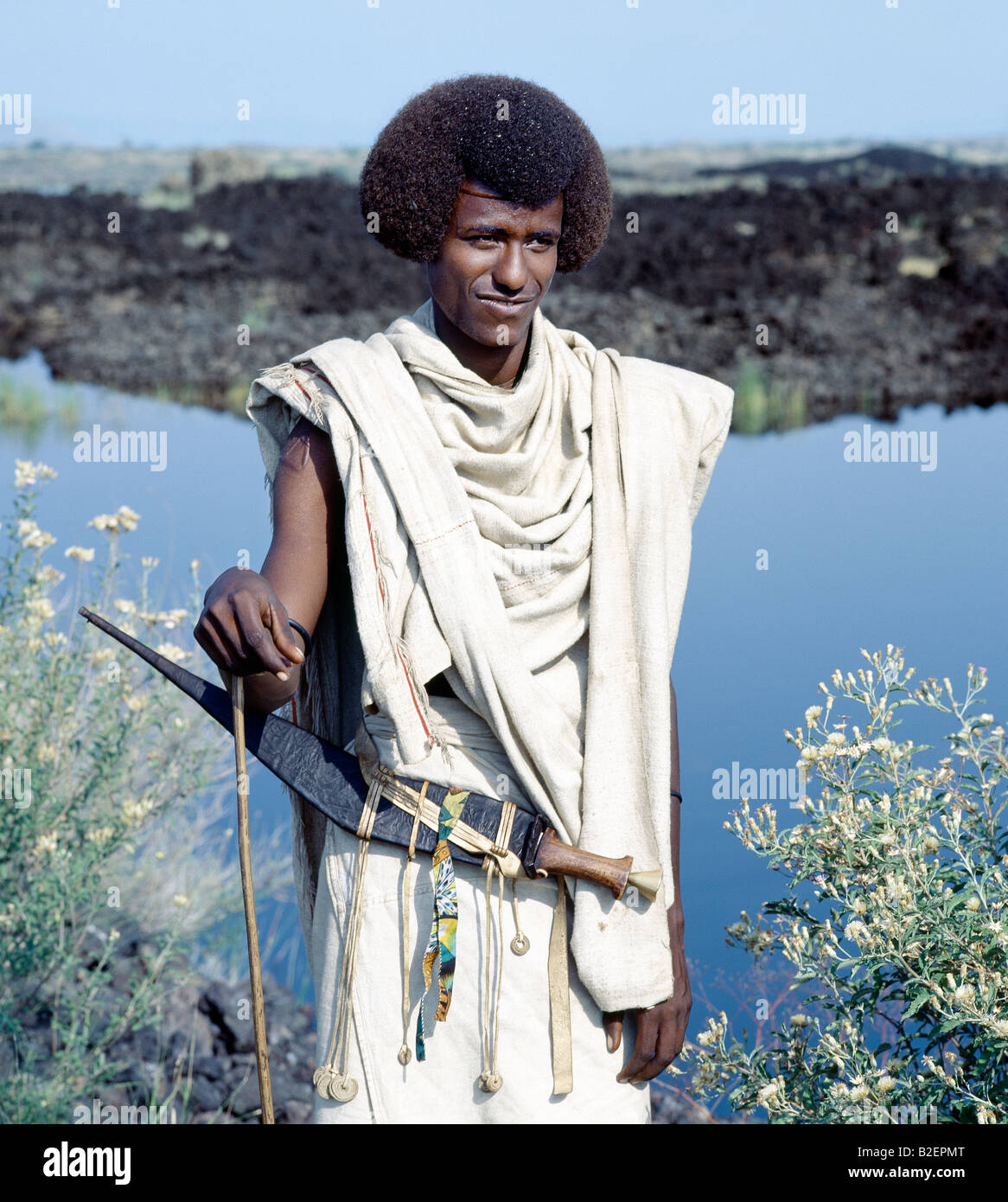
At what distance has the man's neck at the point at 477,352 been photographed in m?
1.84

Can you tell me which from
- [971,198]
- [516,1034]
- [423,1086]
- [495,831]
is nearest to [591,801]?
[495,831]

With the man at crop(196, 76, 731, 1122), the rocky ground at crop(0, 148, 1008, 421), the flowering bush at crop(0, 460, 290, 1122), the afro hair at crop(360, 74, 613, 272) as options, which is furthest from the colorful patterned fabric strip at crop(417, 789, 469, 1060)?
the rocky ground at crop(0, 148, 1008, 421)

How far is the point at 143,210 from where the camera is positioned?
1777 centimetres

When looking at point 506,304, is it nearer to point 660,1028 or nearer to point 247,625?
point 247,625

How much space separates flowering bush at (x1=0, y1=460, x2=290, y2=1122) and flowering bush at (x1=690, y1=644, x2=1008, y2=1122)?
1.33 metres

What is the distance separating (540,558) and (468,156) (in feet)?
1.65

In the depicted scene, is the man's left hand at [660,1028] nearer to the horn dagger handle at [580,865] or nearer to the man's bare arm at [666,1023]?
the man's bare arm at [666,1023]

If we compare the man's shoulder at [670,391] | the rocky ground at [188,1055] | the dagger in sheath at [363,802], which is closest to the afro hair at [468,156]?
the man's shoulder at [670,391]

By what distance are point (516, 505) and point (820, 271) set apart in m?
12.9

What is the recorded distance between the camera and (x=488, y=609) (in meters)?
1.72

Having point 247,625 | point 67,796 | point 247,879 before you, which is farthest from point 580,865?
point 67,796

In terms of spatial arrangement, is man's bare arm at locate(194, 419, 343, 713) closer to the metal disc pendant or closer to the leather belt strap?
the leather belt strap

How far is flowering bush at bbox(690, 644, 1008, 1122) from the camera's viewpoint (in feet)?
6.43
